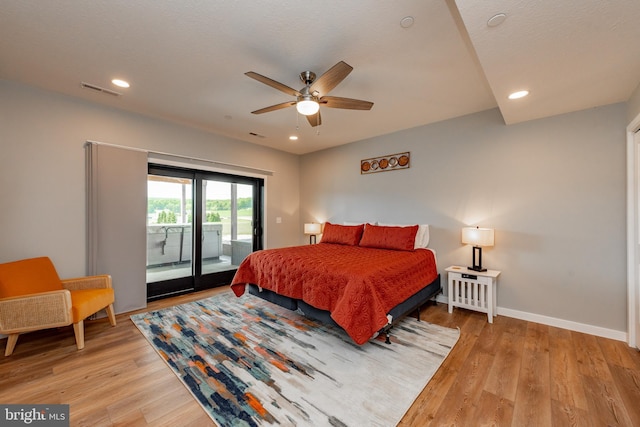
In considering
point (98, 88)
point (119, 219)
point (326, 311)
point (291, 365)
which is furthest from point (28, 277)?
point (326, 311)

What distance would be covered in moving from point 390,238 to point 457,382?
6.71ft

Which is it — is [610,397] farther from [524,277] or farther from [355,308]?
[355,308]

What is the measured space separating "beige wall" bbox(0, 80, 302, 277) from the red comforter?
6.95ft

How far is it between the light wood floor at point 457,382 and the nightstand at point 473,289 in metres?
0.44

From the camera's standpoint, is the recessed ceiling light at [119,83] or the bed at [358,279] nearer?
the bed at [358,279]

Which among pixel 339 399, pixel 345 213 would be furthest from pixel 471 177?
pixel 339 399

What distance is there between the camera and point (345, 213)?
16.6 ft

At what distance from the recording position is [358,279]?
2.29 meters

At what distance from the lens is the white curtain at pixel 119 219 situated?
3166 mm

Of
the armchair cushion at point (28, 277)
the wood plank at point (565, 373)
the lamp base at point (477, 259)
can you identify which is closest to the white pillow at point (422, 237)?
the lamp base at point (477, 259)

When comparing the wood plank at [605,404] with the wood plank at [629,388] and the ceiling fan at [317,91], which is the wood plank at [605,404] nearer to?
the wood plank at [629,388]

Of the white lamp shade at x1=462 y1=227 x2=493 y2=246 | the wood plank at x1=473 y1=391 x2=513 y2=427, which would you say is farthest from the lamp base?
the wood plank at x1=473 y1=391 x2=513 y2=427

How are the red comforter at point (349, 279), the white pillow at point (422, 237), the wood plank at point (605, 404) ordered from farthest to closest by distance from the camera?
the white pillow at point (422, 237) → the red comforter at point (349, 279) → the wood plank at point (605, 404)

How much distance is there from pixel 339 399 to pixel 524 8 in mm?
2729
